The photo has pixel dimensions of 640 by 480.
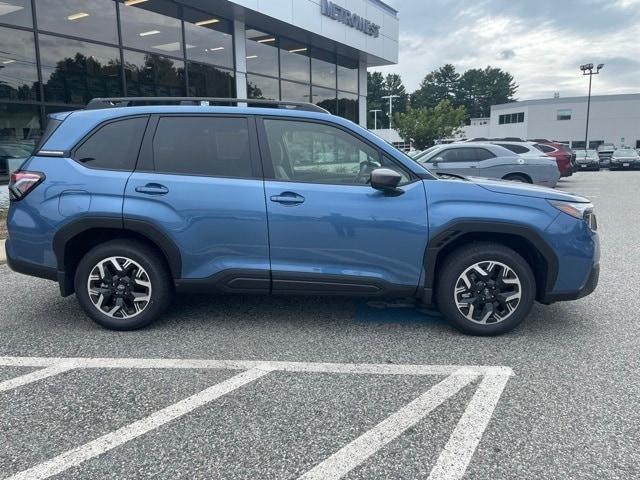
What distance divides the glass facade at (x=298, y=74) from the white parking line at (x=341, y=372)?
1372cm

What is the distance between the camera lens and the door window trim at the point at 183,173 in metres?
3.91

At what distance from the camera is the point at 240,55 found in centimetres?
1525

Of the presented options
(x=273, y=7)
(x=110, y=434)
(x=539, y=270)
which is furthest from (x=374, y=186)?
(x=273, y=7)

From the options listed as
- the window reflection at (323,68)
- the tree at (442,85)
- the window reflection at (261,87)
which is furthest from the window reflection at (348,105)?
the tree at (442,85)

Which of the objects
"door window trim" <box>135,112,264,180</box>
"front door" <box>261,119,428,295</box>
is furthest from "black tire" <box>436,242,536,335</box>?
"door window trim" <box>135,112,264,180</box>

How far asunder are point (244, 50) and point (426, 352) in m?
13.9

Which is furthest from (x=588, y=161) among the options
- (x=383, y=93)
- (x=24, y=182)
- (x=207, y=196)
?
(x=383, y=93)

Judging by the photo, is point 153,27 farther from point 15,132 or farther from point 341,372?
point 341,372

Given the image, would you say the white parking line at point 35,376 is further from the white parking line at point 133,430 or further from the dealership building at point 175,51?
the dealership building at point 175,51

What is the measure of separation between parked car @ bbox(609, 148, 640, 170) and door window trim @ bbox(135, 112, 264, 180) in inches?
1251

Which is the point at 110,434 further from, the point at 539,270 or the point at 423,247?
the point at 539,270

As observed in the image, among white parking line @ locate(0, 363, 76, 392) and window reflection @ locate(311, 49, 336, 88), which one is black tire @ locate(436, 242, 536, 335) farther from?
window reflection @ locate(311, 49, 336, 88)

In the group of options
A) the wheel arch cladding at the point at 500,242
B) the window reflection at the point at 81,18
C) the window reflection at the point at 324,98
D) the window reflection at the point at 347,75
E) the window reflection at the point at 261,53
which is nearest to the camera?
the wheel arch cladding at the point at 500,242

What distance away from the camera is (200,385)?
10.4 ft
